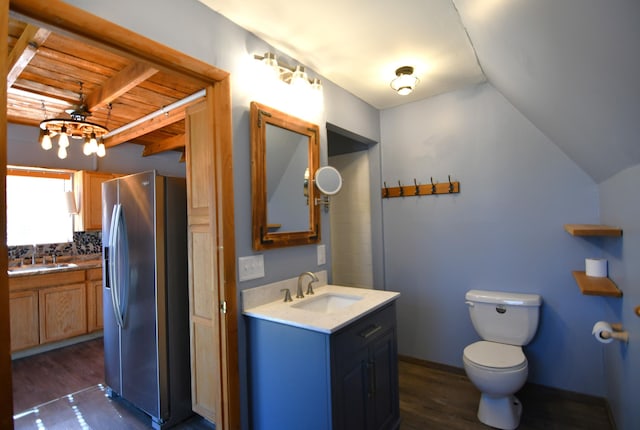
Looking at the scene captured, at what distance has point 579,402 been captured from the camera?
7.39 feet

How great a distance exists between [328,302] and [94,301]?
11.0 ft

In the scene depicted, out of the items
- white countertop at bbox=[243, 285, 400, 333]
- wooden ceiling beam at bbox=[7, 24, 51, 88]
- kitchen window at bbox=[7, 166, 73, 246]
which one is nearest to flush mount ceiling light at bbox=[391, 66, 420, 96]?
white countertop at bbox=[243, 285, 400, 333]

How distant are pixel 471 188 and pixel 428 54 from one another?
1.14m

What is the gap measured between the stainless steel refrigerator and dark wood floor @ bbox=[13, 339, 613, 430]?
0.62 ft

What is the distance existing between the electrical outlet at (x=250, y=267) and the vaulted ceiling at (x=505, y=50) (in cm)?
129

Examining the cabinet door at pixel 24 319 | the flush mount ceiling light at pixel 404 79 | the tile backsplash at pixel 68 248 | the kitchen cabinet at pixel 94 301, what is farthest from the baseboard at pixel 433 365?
the tile backsplash at pixel 68 248

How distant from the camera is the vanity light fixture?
181cm

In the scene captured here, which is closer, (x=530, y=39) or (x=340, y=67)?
(x=530, y=39)

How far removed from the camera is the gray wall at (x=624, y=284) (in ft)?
4.47

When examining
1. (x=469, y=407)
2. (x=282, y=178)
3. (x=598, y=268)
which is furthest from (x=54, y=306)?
(x=598, y=268)

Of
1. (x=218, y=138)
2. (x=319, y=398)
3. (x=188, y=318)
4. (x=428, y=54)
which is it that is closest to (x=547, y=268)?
(x=428, y=54)

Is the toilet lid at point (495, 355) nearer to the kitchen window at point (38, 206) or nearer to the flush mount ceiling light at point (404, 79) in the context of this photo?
the flush mount ceiling light at point (404, 79)

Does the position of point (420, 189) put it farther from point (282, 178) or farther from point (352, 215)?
point (282, 178)

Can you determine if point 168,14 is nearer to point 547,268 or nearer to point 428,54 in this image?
point 428,54
